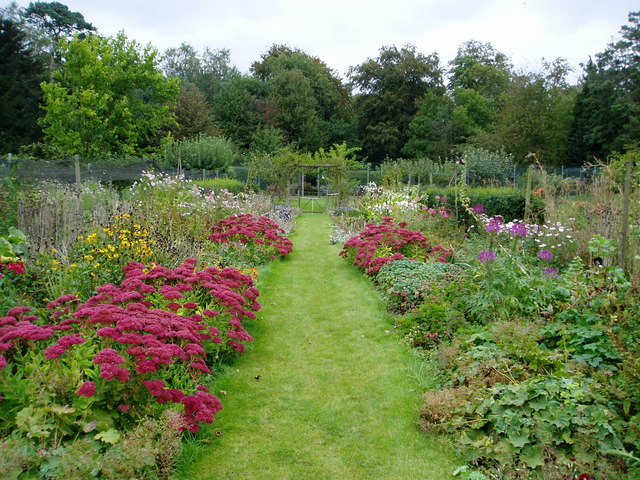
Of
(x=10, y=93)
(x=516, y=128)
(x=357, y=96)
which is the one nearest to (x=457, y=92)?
(x=357, y=96)

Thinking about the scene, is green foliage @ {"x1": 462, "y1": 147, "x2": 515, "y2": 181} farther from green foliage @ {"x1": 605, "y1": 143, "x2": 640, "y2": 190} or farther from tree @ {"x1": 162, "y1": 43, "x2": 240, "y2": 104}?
tree @ {"x1": 162, "y1": 43, "x2": 240, "y2": 104}

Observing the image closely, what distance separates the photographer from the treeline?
2308 centimetres

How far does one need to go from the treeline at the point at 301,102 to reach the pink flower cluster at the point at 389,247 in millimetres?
14157

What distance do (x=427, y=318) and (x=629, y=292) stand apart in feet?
6.74

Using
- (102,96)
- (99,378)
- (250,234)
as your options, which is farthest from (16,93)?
(99,378)

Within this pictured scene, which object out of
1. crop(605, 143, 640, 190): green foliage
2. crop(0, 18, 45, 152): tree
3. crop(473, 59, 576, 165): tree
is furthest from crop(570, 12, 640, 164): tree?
crop(0, 18, 45, 152): tree

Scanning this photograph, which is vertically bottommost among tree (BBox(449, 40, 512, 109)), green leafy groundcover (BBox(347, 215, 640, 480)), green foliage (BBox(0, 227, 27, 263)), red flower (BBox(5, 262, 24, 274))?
green leafy groundcover (BBox(347, 215, 640, 480))

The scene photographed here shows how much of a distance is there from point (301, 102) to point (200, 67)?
19225 mm

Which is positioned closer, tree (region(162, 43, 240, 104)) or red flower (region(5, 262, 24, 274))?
red flower (region(5, 262, 24, 274))

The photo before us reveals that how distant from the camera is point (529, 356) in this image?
147 inches

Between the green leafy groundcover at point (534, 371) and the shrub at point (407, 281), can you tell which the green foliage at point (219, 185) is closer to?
the shrub at point (407, 281)

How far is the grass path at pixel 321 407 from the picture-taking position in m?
3.25

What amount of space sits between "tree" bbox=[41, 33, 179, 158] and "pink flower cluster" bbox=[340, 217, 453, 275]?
1734 cm

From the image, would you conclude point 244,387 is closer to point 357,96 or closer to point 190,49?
point 357,96
